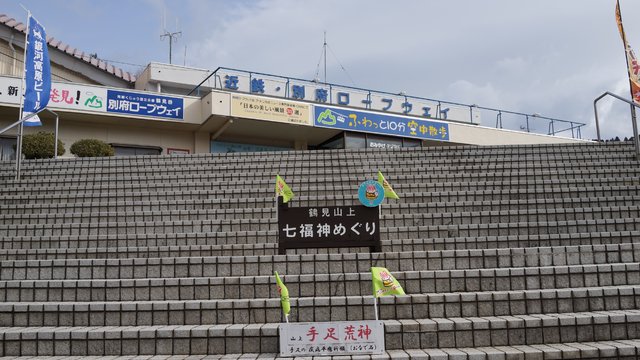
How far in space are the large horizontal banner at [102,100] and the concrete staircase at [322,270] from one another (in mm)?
6403

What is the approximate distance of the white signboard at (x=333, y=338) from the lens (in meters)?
4.64

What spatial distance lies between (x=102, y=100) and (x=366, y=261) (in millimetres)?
11982

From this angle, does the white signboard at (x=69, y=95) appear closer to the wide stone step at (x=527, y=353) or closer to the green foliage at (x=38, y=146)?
the green foliage at (x=38, y=146)

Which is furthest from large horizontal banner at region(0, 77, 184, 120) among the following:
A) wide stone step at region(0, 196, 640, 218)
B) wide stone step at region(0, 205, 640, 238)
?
wide stone step at region(0, 205, 640, 238)

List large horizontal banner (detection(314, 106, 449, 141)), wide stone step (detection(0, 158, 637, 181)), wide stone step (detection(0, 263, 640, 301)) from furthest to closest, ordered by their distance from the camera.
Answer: large horizontal banner (detection(314, 106, 449, 141)) → wide stone step (detection(0, 158, 637, 181)) → wide stone step (detection(0, 263, 640, 301))

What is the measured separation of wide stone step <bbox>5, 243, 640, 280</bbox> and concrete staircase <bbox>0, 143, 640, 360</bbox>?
0.5 inches

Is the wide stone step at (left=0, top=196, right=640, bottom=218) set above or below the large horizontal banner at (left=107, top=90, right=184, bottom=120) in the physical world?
below

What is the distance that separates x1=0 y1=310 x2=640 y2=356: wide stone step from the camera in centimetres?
481

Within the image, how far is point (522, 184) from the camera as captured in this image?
28.2 ft

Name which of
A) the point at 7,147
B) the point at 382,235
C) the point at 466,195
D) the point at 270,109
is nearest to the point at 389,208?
the point at 382,235

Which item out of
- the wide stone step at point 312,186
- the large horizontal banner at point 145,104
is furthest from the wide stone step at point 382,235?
the large horizontal banner at point 145,104

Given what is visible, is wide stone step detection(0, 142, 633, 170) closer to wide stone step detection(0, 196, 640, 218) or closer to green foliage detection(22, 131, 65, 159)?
green foliage detection(22, 131, 65, 159)

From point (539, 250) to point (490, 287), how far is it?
86cm

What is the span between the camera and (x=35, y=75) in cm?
1033
